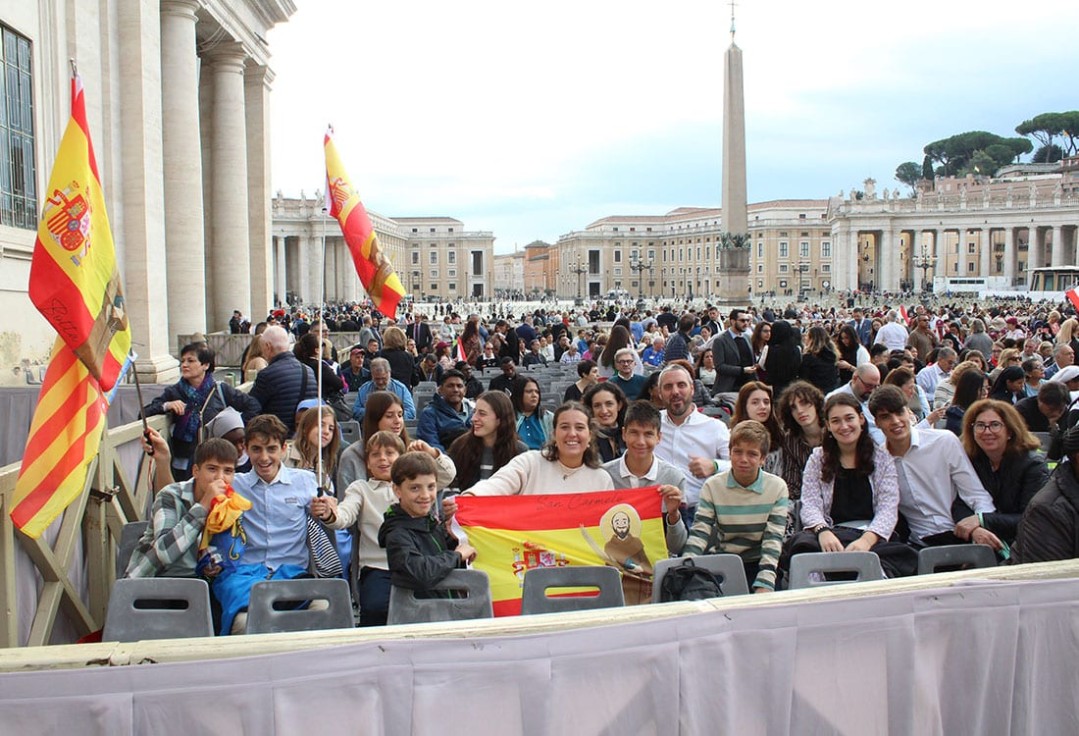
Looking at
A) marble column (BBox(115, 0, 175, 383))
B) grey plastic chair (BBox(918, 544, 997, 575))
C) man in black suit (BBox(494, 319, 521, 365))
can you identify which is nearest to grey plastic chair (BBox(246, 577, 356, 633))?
grey plastic chair (BBox(918, 544, 997, 575))

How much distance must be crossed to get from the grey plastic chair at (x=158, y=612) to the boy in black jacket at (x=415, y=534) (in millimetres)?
909

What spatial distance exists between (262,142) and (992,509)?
27.7 meters

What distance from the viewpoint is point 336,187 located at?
8719 millimetres

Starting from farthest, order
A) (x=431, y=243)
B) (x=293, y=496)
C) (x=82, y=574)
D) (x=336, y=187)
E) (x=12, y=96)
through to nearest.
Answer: (x=431, y=243) → (x=12, y=96) → (x=336, y=187) → (x=82, y=574) → (x=293, y=496)

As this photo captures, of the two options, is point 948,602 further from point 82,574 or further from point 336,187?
point 336,187

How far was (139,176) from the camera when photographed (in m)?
17.5

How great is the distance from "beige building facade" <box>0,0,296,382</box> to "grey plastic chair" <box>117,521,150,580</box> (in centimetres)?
950

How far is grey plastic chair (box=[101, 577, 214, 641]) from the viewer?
4.62m

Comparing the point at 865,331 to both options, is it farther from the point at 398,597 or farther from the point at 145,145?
the point at 398,597

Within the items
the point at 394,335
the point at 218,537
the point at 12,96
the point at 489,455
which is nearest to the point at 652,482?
the point at 489,455

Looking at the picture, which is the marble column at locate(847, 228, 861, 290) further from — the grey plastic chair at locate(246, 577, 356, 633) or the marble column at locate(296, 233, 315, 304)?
the grey plastic chair at locate(246, 577, 356, 633)

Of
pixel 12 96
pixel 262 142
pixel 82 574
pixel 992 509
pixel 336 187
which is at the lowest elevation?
pixel 82 574

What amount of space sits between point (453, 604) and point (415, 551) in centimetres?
32

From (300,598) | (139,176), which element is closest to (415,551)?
(300,598)
